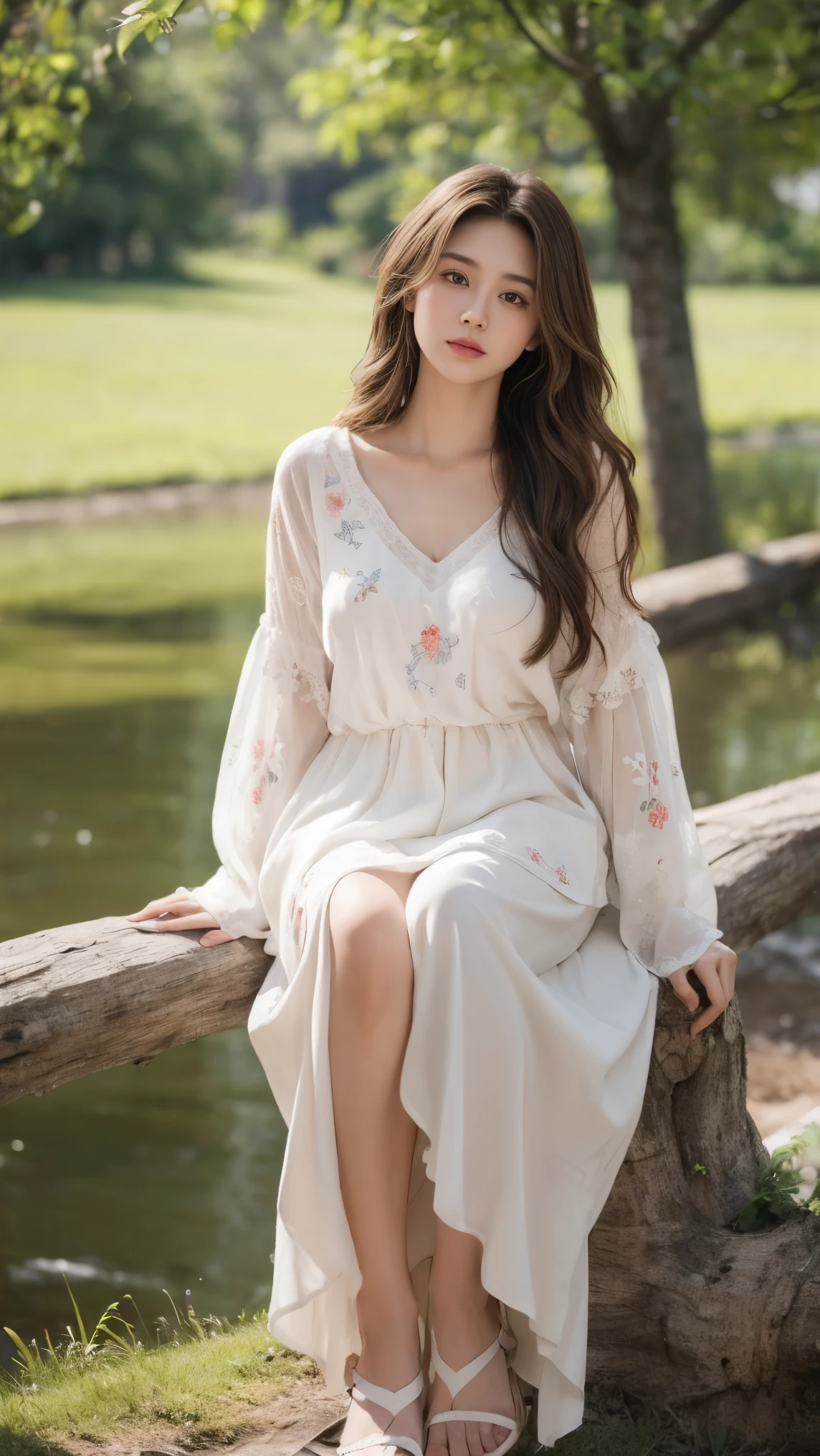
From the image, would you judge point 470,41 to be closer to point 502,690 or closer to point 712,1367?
point 502,690

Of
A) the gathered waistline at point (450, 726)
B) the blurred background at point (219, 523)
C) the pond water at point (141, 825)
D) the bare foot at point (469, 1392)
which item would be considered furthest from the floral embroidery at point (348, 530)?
the pond water at point (141, 825)

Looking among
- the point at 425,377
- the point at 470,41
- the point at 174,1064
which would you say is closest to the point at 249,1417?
the point at 425,377

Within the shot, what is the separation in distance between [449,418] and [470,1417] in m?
1.62

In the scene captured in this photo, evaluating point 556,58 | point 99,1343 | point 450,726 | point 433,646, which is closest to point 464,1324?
point 450,726

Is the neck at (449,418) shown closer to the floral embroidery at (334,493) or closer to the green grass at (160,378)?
the floral embroidery at (334,493)

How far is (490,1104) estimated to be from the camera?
2084 millimetres

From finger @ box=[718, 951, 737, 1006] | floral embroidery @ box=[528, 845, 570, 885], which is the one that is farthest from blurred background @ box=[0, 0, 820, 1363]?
finger @ box=[718, 951, 737, 1006]

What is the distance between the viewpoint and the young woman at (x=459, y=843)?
6.88 feet

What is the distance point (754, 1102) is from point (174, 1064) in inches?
63.7

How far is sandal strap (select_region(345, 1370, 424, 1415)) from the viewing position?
2.07 m

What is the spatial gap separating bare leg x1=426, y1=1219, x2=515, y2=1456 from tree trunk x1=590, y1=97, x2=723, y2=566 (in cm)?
682

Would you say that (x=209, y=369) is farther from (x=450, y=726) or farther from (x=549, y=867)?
(x=549, y=867)

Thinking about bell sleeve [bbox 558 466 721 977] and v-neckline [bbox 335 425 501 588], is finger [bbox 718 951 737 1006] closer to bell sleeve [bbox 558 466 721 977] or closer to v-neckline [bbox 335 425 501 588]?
bell sleeve [bbox 558 466 721 977]

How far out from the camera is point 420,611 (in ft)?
8.14
